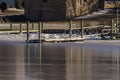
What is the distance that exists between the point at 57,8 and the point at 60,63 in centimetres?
6063

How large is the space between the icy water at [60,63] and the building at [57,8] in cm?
4855

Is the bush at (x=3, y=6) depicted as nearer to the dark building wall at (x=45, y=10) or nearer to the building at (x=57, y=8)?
the dark building wall at (x=45, y=10)

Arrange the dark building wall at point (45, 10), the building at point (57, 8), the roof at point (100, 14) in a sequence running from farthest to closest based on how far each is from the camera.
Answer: the dark building wall at point (45, 10) < the building at point (57, 8) < the roof at point (100, 14)

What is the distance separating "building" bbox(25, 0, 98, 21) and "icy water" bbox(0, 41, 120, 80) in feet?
159

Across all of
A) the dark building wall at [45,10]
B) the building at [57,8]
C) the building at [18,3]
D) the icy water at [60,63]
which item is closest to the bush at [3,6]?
the building at [18,3]

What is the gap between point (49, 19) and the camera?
88.5m

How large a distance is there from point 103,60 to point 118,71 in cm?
520

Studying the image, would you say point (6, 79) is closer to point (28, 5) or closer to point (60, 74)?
point (60, 74)

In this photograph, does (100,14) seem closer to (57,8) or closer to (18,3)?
(57,8)

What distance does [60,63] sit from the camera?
28719 mm

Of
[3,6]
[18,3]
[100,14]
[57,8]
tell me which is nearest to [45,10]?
[57,8]

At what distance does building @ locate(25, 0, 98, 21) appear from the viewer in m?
88.4

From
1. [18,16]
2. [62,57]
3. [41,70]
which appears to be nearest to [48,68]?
[41,70]

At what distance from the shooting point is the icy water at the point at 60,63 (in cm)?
2367
